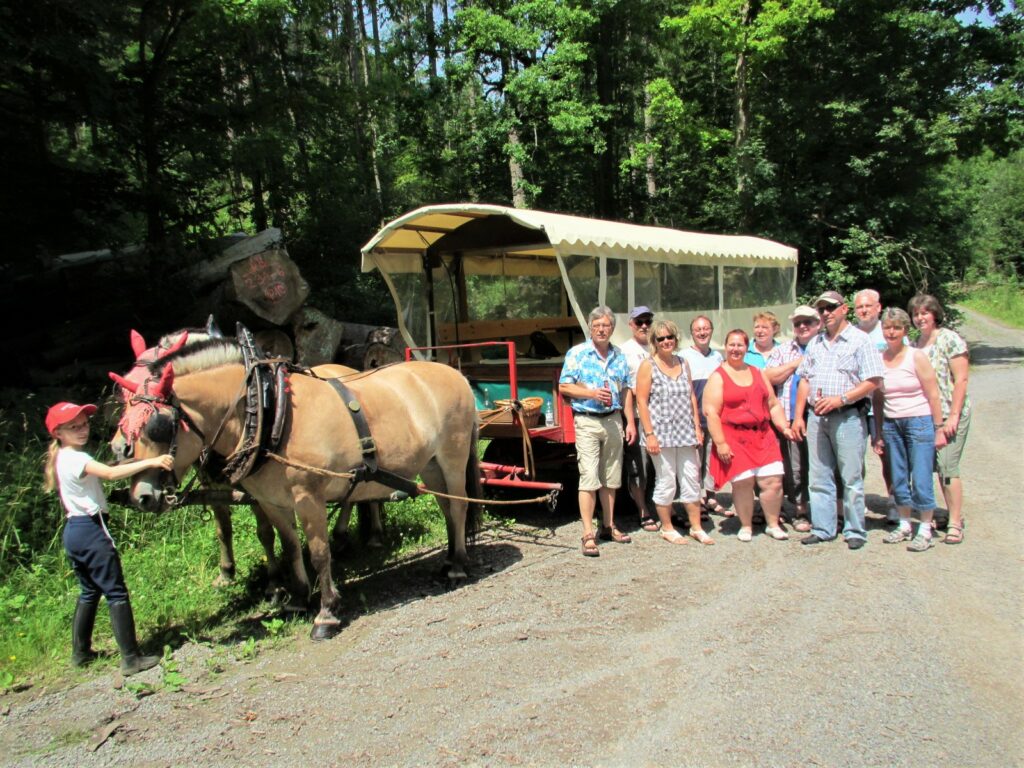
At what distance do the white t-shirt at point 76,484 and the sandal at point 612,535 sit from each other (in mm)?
3428

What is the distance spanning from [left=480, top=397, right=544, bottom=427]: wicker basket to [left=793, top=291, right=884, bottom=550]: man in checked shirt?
2.04 metres

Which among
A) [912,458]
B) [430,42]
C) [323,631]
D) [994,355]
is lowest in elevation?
[994,355]

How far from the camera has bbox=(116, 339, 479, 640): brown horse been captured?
339 cm

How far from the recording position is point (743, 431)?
514 cm

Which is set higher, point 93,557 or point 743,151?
point 743,151

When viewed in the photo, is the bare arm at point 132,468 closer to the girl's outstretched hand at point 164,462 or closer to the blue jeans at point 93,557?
the girl's outstretched hand at point 164,462

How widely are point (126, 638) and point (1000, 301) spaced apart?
3633 centimetres

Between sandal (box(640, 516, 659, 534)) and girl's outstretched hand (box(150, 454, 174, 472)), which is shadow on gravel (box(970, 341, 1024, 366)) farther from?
girl's outstretched hand (box(150, 454, 174, 472))

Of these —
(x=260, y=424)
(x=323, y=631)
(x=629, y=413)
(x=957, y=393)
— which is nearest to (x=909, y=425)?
(x=957, y=393)

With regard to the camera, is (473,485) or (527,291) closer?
(473,485)

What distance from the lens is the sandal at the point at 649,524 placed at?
5605mm

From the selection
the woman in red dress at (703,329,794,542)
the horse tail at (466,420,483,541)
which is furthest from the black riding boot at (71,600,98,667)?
the woman in red dress at (703,329,794,542)

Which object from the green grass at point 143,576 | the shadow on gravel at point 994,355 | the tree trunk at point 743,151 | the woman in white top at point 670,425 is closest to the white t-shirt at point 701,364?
the woman in white top at point 670,425

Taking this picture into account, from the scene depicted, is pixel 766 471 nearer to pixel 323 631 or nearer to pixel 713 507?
pixel 713 507
